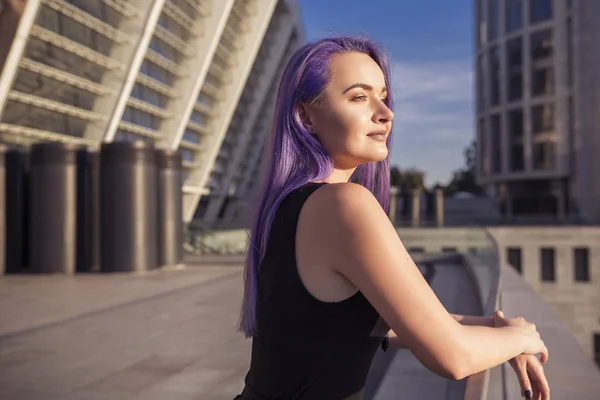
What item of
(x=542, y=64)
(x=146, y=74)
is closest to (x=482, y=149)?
(x=542, y=64)

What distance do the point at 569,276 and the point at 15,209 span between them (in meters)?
27.9

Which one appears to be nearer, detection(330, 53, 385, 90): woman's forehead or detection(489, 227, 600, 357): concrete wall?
detection(330, 53, 385, 90): woman's forehead

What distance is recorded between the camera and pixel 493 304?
395 cm

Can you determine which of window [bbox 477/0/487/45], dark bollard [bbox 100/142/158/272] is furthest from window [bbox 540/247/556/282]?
window [bbox 477/0/487/45]

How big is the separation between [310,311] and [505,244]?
33.0 m

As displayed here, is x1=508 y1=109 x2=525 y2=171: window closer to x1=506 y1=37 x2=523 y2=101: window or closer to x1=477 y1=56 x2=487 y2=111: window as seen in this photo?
x1=506 y1=37 x2=523 y2=101: window

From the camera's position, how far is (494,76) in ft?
192

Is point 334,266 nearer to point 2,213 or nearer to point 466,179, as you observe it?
point 2,213

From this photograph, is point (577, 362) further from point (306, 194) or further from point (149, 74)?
point (149, 74)

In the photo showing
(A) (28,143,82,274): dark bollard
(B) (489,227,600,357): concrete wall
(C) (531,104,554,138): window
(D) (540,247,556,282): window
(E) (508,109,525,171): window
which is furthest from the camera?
(E) (508,109,525,171): window

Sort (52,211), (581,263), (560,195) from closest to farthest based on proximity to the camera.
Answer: (52,211) → (581,263) → (560,195)

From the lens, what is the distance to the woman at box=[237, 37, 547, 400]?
112cm

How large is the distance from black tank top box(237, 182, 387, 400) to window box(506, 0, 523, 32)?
60997 mm

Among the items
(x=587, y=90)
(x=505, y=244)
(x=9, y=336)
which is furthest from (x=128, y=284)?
(x=587, y=90)
